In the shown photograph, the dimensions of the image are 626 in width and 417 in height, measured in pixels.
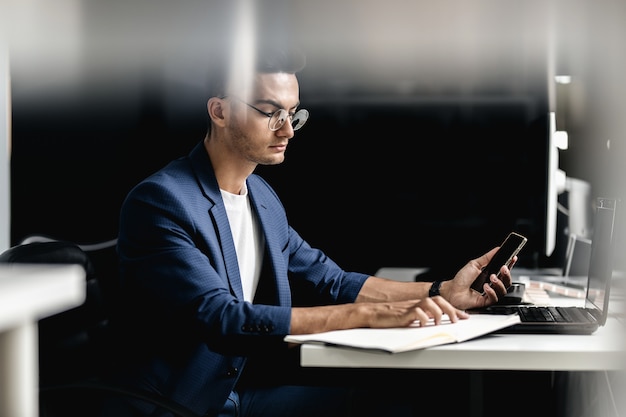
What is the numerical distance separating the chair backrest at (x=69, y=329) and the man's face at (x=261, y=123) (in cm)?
54

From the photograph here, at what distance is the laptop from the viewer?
64.9 inches

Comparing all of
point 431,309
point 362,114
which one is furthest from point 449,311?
point 362,114

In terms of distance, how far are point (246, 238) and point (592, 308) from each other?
A: 0.95 meters

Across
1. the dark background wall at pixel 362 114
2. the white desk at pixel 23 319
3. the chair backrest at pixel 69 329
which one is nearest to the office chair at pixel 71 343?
the chair backrest at pixel 69 329

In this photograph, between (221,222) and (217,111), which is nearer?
(221,222)

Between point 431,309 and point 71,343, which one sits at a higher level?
Result: point 431,309

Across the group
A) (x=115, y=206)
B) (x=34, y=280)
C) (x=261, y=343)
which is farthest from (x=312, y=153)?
(x=34, y=280)

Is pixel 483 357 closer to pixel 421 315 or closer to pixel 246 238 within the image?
pixel 421 315

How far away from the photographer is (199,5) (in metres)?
2.78

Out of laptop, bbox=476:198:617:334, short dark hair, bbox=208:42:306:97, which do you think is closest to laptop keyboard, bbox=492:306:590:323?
laptop, bbox=476:198:617:334

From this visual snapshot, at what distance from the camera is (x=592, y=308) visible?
1831 millimetres

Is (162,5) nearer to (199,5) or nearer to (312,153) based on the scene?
(199,5)

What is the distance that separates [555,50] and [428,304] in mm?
1913

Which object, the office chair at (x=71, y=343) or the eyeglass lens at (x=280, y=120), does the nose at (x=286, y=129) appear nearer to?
the eyeglass lens at (x=280, y=120)
